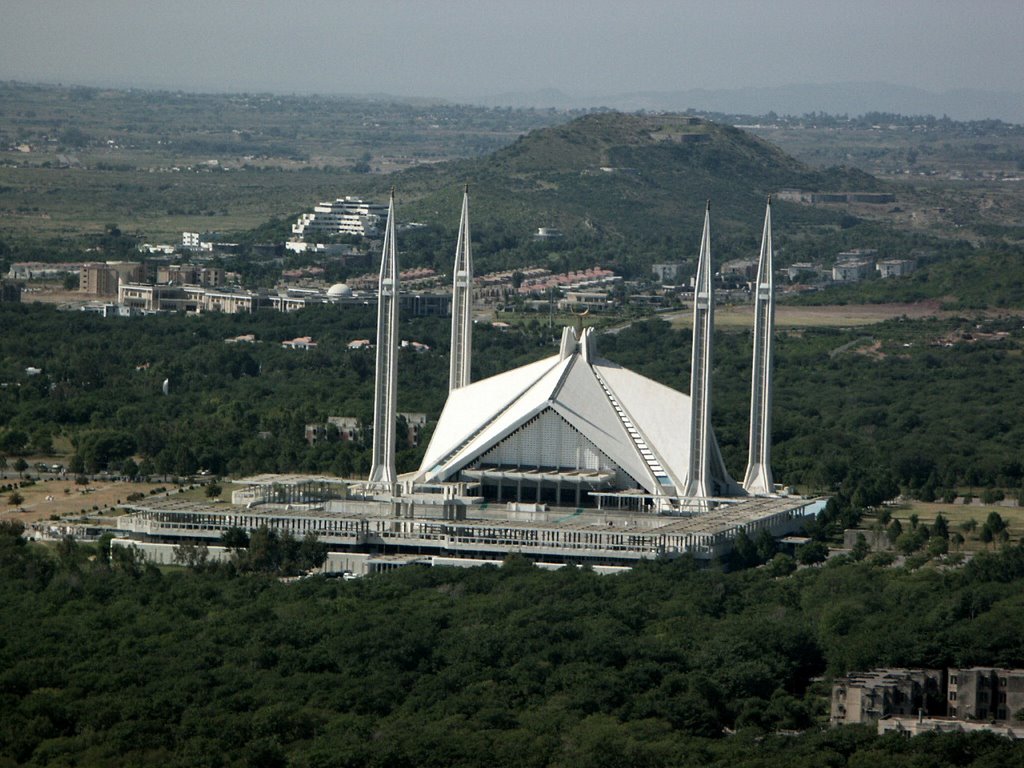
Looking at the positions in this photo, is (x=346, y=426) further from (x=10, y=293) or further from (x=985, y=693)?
(x=10, y=293)

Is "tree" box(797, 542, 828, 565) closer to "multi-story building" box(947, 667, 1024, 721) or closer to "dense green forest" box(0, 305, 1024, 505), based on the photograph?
"dense green forest" box(0, 305, 1024, 505)

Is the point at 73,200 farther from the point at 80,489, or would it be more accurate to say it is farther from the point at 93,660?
the point at 93,660

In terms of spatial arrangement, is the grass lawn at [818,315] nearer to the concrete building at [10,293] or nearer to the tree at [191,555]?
the concrete building at [10,293]

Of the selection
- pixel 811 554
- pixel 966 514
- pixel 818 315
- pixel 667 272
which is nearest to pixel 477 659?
pixel 811 554

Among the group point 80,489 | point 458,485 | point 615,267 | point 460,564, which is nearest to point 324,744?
point 460,564

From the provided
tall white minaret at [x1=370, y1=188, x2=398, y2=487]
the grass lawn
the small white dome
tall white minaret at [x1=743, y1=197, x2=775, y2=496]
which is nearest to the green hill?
the grass lawn

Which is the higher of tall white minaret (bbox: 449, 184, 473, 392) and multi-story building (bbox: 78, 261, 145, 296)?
tall white minaret (bbox: 449, 184, 473, 392)

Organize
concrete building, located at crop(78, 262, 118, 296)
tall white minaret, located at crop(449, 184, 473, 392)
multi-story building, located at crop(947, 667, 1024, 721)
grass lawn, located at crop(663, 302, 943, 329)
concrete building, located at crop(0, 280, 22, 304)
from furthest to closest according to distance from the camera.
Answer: concrete building, located at crop(78, 262, 118, 296) → concrete building, located at crop(0, 280, 22, 304) → grass lawn, located at crop(663, 302, 943, 329) → tall white minaret, located at crop(449, 184, 473, 392) → multi-story building, located at crop(947, 667, 1024, 721)
